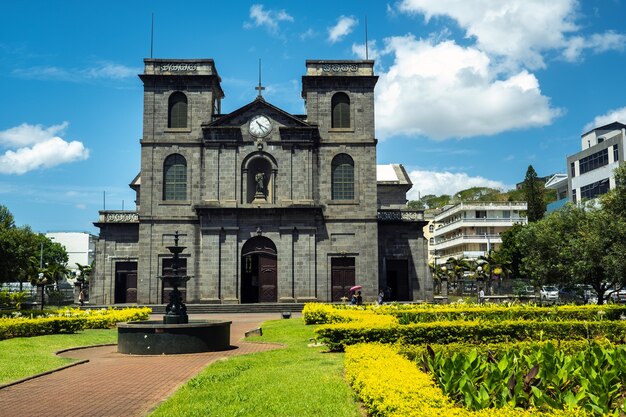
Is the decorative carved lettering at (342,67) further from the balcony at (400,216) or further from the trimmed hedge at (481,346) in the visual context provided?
the trimmed hedge at (481,346)

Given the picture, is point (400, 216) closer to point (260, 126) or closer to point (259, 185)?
point (259, 185)

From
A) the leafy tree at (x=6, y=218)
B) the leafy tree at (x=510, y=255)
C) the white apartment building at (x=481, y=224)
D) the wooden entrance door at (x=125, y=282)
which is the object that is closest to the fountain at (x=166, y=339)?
the wooden entrance door at (x=125, y=282)

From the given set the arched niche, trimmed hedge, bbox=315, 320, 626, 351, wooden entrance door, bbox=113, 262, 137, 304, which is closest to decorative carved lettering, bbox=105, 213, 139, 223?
wooden entrance door, bbox=113, 262, 137, 304

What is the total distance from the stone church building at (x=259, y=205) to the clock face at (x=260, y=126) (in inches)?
2.8

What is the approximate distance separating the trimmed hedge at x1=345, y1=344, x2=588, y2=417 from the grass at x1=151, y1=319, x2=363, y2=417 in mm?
465

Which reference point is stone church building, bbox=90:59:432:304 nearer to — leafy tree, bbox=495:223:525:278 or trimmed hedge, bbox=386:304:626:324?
trimmed hedge, bbox=386:304:626:324

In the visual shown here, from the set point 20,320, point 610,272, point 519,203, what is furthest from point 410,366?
point 519,203

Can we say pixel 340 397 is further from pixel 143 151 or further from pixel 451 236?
pixel 451 236

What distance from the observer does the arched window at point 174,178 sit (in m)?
43.4

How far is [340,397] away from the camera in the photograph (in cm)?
1055

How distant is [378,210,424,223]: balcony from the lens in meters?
44.9

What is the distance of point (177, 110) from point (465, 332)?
3239 cm

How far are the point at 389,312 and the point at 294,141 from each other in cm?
2180

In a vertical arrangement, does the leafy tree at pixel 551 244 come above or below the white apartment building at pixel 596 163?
below
